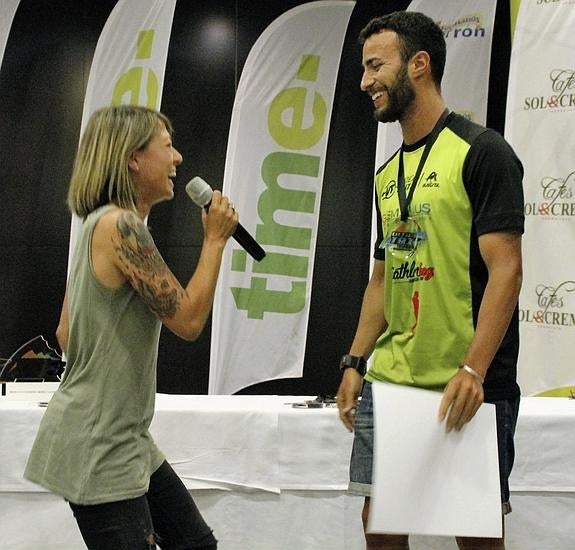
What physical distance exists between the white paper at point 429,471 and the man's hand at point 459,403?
0.5 inches

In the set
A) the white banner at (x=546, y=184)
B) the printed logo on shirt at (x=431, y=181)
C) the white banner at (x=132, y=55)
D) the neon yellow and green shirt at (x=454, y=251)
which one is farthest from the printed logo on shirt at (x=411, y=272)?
the white banner at (x=132, y=55)

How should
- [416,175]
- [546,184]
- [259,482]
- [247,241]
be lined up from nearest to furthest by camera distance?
[416,175]
[247,241]
[259,482]
[546,184]

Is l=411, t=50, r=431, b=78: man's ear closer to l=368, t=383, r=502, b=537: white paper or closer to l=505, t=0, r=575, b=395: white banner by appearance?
l=368, t=383, r=502, b=537: white paper

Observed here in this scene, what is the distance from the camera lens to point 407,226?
5.53ft

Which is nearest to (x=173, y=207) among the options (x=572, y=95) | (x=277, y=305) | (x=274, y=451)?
(x=277, y=305)

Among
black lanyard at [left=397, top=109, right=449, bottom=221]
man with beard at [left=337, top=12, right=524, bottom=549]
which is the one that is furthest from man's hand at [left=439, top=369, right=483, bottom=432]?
black lanyard at [left=397, top=109, right=449, bottom=221]

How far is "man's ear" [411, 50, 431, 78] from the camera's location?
1.72 metres

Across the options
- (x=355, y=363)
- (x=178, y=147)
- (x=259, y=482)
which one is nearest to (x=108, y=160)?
(x=355, y=363)

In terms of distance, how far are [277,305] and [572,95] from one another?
7.03 feet

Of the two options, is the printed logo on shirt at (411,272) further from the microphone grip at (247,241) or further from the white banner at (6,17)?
Result: the white banner at (6,17)

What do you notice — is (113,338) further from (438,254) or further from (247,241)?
(438,254)

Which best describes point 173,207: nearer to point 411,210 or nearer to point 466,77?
point 466,77

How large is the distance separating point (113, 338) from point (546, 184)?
3362 millimetres

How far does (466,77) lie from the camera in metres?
4.88
